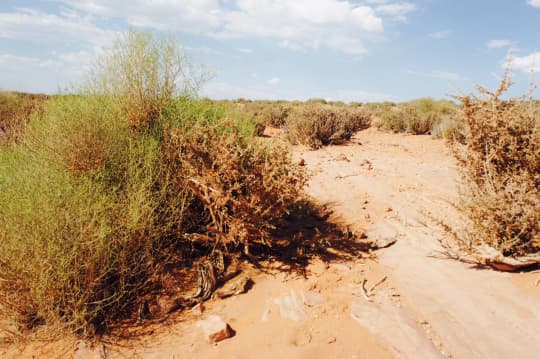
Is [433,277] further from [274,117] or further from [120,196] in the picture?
[274,117]

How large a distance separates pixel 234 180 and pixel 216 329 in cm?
134

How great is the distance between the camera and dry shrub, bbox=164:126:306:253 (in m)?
3.32

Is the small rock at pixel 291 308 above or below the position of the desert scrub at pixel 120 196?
below

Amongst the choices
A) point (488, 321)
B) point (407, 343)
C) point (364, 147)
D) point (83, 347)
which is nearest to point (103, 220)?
point (83, 347)

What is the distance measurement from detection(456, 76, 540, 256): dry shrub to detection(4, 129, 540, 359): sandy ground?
35 centimetres

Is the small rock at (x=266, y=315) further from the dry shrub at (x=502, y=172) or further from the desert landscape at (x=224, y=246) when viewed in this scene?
the dry shrub at (x=502, y=172)

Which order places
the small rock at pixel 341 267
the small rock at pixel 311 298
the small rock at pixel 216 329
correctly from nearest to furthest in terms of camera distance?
the small rock at pixel 216 329 → the small rock at pixel 311 298 → the small rock at pixel 341 267

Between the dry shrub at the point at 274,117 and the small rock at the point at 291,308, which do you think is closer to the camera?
the small rock at the point at 291,308

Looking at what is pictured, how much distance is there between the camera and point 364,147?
984 centimetres

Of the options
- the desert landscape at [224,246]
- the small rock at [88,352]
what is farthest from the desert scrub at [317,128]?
the small rock at [88,352]

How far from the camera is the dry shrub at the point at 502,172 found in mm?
3201

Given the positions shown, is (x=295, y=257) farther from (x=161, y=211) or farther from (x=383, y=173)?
(x=383, y=173)

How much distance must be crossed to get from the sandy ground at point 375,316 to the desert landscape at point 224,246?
1 cm

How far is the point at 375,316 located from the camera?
9.05ft
